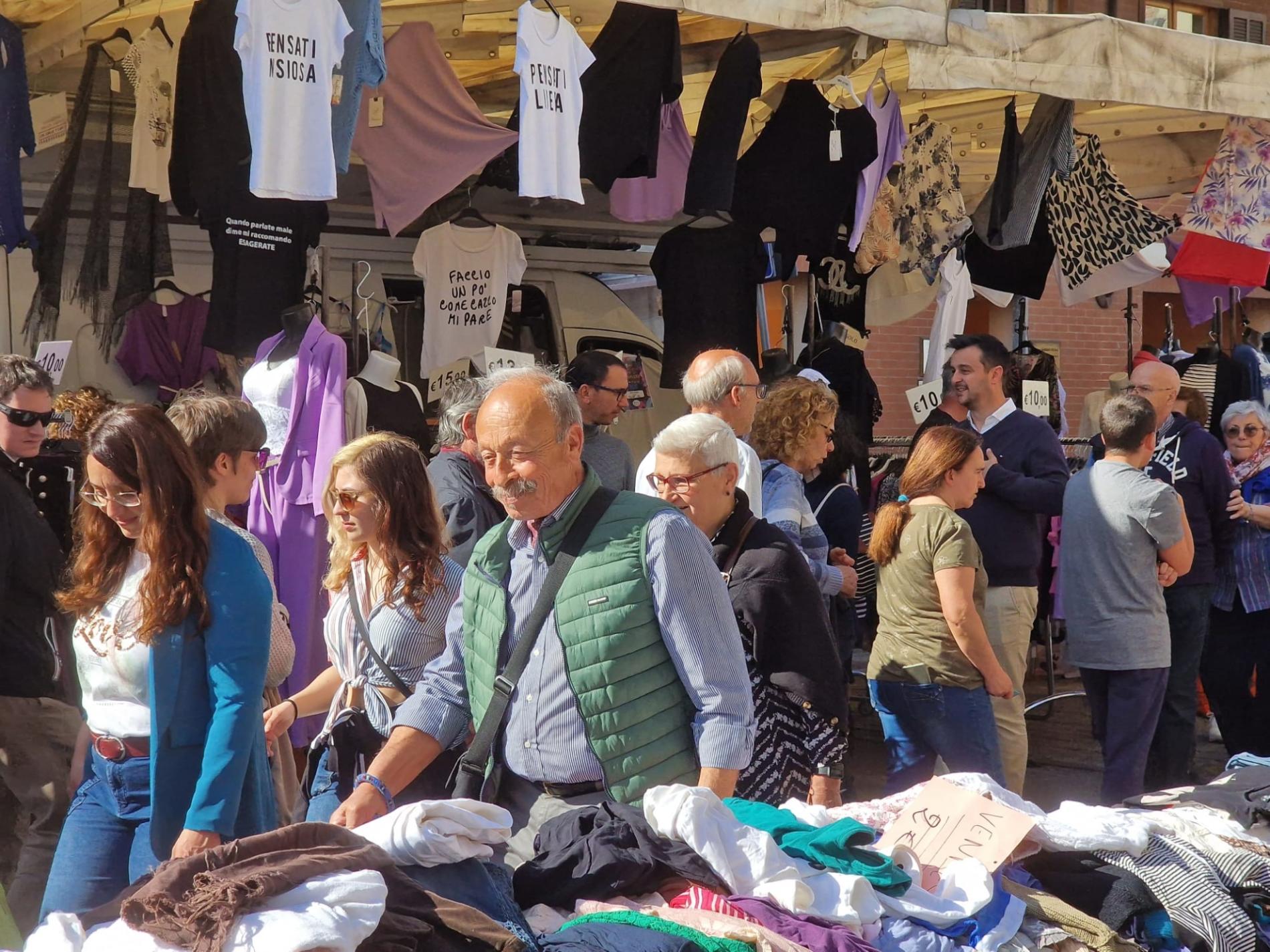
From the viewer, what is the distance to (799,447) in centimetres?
494

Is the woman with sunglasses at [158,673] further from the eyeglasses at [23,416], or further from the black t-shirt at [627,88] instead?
the black t-shirt at [627,88]

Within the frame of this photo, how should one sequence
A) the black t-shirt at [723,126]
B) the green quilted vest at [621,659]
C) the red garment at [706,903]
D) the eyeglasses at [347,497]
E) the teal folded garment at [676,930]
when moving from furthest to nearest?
the black t-shirt at [723,126]
the eyeglasses at [347,497]
the green quilted vest at [621,659]
the red garment at [706,903]
the teal folded garment at [676,930]

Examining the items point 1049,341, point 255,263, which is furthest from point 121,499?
point 1049,341

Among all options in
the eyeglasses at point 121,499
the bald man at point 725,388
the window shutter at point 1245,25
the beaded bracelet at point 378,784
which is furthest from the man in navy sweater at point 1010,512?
the window shutter at point 1245,25

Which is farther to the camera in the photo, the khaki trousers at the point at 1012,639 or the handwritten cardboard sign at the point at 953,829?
the khaki trousers at the point at 1012,639

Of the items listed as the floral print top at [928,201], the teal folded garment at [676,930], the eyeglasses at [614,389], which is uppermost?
the floral print top at [928,201]

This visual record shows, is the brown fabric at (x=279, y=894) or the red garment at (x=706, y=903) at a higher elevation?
the brown fabric at (x=279, y=894)

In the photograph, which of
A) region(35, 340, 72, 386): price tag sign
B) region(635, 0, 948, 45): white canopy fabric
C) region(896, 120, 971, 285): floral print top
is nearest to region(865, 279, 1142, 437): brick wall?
region(896, 120, 971, 285): floral print top

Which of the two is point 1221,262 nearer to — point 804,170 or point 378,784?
point 804,170

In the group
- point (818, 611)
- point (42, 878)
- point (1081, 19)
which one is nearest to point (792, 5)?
point (1081, 19)

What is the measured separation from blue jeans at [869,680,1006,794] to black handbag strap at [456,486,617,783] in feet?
7.23

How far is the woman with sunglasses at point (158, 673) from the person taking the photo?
2932 mm

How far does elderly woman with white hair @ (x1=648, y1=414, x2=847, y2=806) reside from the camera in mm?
3617

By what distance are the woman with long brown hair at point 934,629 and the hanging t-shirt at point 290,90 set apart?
7.43 ft
